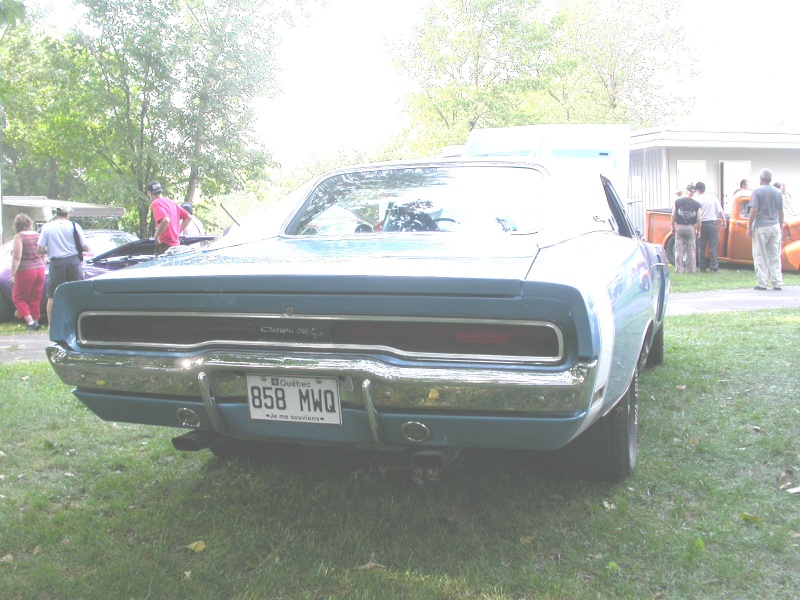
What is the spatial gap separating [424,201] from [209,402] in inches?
58.7

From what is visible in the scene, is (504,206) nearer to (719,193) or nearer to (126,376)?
(126,376)

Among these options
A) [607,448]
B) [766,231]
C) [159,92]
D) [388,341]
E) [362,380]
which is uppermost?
[159,92]

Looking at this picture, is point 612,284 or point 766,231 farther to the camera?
point 766,231

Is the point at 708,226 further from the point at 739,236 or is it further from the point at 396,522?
the point at 396,522

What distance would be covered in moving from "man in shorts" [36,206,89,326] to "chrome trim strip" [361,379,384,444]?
24.4ft

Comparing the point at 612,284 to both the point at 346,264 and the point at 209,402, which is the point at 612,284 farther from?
the point at 209,402

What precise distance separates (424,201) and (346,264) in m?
1.06

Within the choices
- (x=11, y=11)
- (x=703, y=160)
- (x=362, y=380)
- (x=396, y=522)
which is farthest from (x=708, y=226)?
(x=362, y=380)

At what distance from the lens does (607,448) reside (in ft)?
11.1

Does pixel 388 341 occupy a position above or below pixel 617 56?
below

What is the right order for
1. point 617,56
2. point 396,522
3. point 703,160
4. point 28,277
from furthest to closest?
point 617,56 < point 703,160 < point 28,277 < point 396,522

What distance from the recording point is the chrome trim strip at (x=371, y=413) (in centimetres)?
260

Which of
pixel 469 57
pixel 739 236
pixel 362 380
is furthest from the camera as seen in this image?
pixel 469 57

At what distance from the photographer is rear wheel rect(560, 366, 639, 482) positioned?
3.31m
